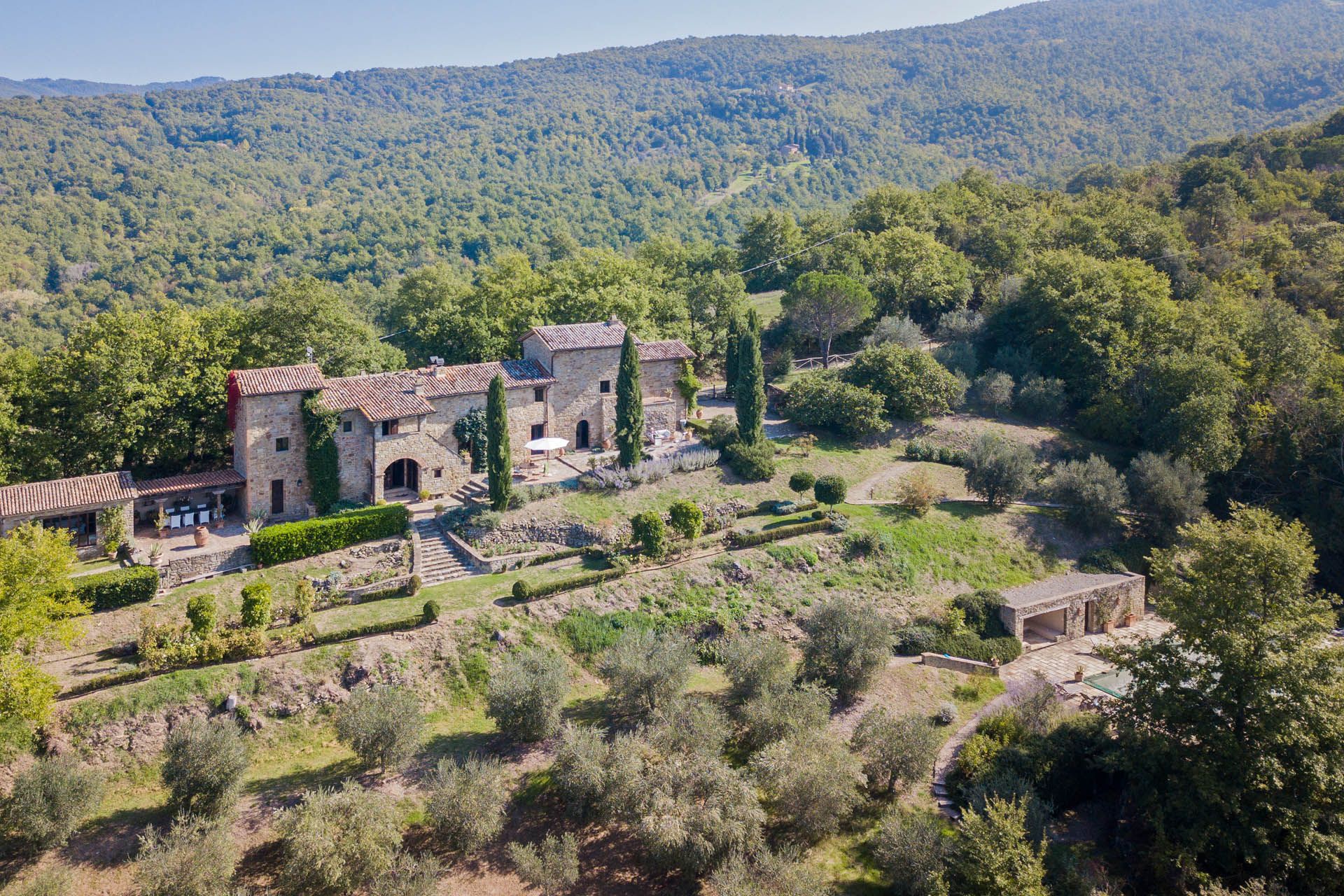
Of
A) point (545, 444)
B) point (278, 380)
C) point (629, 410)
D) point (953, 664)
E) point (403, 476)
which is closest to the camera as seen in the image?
point (953, 664)

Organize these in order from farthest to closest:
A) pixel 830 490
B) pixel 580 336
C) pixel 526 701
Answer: pixel 580 336 < pixel 830 490 < pixel 526 701

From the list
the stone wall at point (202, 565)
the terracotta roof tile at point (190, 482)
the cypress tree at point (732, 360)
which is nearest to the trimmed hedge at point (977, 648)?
the cypress tree at point (732, 360)

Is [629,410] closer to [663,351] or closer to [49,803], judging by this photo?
[663,351]

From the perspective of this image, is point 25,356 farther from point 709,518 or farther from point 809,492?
point 809,492

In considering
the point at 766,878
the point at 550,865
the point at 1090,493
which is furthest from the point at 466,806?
the point at 1090,493

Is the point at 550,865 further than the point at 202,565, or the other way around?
the point at 202,565

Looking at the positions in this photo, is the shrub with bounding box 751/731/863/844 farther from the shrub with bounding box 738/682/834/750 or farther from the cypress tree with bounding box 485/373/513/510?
the cypress tree with bounding box 485/373/513/510
